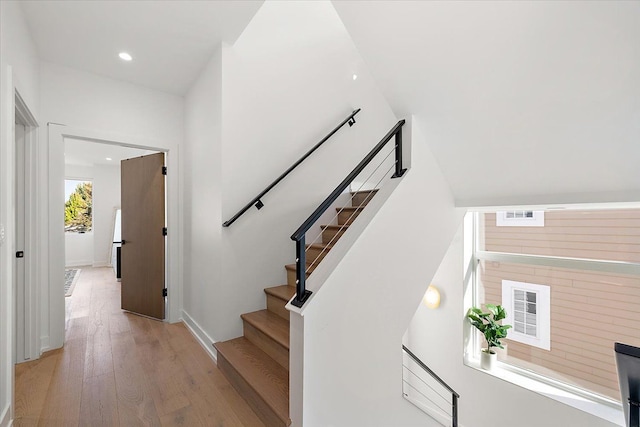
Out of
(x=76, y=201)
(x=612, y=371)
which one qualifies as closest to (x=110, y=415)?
(x=612, y=371)

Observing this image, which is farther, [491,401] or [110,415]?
[491,401]

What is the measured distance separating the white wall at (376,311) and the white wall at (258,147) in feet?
4.18

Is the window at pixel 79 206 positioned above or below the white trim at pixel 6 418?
above

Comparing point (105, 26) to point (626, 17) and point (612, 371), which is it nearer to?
point (626, 17)

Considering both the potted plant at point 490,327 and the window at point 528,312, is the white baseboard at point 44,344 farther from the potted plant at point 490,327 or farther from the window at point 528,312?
the window at point 528,312

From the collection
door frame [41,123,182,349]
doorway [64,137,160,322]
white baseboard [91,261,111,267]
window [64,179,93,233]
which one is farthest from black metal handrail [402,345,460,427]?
window [64,179,93,233]

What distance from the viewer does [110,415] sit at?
1.80 m

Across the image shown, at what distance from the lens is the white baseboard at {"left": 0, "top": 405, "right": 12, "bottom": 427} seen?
5.09 ft

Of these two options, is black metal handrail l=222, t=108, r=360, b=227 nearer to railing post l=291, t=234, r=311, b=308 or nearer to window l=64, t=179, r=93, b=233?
railing post l=291, t=234, r=311, b=308

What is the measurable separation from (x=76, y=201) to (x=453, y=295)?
29.9 ft

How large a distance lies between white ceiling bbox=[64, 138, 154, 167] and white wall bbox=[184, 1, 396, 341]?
327 centimetres

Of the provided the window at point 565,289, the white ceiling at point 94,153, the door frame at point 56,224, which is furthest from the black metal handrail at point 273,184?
the white ceiling at point 94,153

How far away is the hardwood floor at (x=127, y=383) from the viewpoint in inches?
70.6

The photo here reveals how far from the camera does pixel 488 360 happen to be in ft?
11.1
